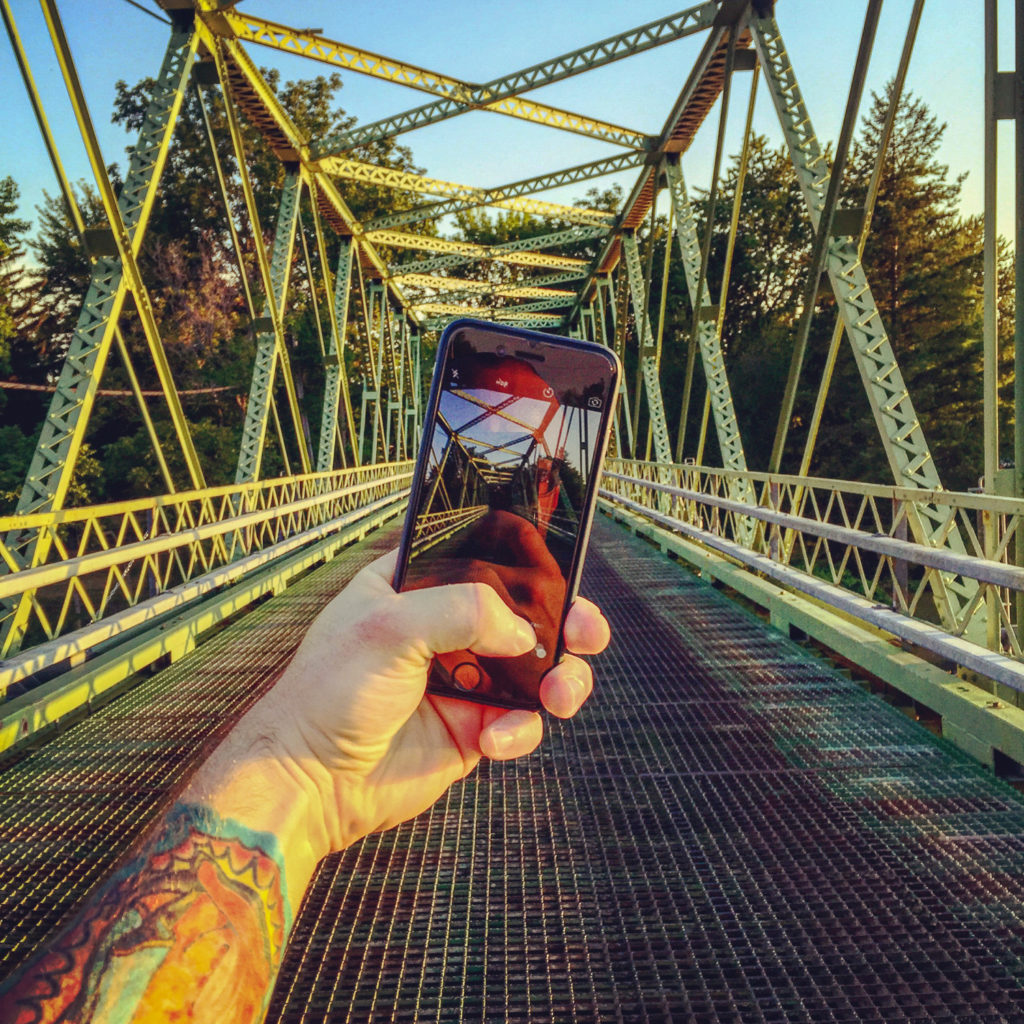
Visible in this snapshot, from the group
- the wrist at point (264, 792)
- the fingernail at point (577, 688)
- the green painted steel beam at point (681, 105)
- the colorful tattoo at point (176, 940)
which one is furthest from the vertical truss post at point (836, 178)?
the colorful tattoo at point (176, 940)

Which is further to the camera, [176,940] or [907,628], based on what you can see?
[907,628]

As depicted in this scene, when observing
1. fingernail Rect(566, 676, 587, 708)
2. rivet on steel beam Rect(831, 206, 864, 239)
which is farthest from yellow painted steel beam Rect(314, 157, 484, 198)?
fingernail Rect(566, 676, 587, 708)

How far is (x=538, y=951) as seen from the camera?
2.31 m

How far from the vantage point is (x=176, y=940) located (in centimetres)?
137

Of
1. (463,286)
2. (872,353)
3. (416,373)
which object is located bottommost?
(872,353)

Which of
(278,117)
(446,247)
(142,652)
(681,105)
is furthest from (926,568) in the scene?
(446,247)

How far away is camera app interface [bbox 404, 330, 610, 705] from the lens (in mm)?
1756

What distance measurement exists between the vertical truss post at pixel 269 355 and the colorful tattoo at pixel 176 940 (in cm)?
1057

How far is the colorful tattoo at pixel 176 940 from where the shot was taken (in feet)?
4.20

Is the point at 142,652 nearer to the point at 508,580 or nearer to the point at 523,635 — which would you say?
the point at 508,580

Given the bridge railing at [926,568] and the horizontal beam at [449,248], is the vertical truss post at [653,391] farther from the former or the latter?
the bridge railing at [926,568]

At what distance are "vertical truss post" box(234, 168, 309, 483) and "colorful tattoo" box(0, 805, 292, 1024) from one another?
34.7 feet

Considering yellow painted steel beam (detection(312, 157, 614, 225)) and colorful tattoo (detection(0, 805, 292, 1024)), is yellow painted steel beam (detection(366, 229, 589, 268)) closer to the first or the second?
yellow painted steel beam (detection(312, 157, 614, 225))

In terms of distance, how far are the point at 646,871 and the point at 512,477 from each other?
5.33ft
